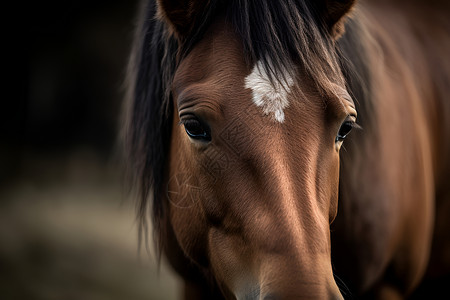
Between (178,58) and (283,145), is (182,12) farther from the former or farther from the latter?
(283,145)

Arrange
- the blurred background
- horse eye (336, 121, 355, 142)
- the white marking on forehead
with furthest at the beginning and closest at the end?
the blurred background, horse eye (336, 121, 355, 142), the white marking on forehead

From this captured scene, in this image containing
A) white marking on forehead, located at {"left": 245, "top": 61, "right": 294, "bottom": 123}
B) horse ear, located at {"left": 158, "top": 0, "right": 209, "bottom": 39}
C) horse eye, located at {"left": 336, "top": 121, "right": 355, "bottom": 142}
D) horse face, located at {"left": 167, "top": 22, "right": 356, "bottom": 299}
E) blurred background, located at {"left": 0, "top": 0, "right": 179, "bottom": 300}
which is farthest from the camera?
blurred background, located at {"left": 0, "top": 0, "right": 179, "bottom": 300}

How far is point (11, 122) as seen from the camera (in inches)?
271

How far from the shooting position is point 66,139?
23.5 feet

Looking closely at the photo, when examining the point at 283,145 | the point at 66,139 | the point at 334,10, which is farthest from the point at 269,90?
the point at 66,139

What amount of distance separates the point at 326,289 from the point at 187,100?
0.71 metres

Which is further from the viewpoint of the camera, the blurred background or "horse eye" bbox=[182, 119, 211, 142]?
the blurred background

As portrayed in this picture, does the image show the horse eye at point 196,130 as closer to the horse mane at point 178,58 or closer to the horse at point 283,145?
the horse at point 283,145

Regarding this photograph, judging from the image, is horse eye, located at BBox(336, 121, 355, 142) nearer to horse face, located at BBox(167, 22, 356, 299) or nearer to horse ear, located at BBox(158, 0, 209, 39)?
horse face, located at BBox(167, 22, 356, 299)

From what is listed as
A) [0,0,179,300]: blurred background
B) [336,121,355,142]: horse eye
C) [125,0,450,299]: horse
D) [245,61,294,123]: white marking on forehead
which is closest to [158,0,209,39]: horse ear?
[125,0,450,299]: horse

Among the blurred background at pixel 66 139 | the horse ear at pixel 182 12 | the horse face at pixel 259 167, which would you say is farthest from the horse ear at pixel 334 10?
the blurred background at pixel 66 139

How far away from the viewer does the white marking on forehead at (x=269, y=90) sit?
136 centimetres

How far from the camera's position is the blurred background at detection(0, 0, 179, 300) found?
18.9 ft

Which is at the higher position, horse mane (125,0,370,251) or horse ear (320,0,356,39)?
horse ear (320,0,356,39)
